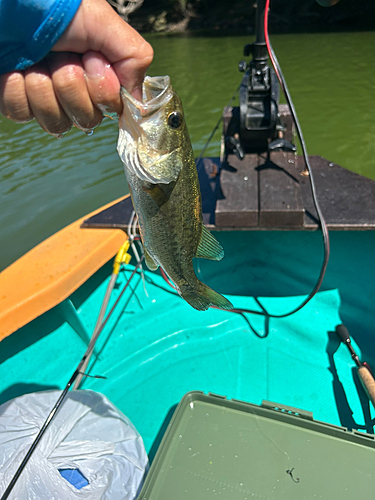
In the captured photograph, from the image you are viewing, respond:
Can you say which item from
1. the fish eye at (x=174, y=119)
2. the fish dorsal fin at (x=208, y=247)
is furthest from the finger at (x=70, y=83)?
the fish dorsal fin at (x=208, y=247)

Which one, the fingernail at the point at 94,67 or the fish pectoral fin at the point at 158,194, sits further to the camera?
the fish pectoral fin at the point at 158,194

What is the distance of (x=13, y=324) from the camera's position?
8.45ft

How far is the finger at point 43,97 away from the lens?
101cm

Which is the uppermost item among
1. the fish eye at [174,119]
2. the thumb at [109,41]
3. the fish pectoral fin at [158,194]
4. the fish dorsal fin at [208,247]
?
the thumb at [109,41]

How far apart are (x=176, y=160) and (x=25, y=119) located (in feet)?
1.68

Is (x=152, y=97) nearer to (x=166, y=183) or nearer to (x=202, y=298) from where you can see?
(x=166, y=183)

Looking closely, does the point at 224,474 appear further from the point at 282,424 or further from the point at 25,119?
the point at 25,119

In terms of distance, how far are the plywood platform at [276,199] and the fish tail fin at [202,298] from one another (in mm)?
1647

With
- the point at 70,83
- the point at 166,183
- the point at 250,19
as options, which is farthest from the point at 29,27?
the point at 250,19

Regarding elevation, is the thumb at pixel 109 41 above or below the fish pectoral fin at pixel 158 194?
above

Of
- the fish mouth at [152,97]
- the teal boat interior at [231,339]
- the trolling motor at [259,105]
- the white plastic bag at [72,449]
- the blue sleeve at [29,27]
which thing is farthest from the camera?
the trolling motor at [259,105]

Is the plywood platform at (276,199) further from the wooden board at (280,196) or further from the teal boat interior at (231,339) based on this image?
the teal boat interior at (231,339)

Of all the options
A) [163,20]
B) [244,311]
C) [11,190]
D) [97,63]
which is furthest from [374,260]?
[163,20]

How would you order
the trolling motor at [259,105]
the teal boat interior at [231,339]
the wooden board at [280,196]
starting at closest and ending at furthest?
the teal boat interior at [231,339] < the wooden board at [280,196] < the trolling motor at [259,105]
